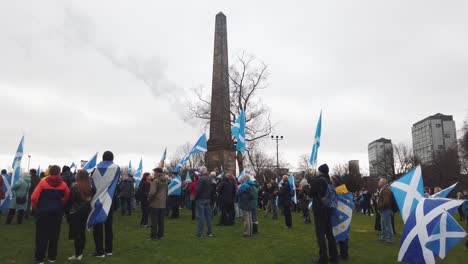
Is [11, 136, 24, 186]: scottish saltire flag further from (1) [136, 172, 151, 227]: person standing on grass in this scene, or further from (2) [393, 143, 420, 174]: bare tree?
(2) [393, 143, 420, 174]: bare tree

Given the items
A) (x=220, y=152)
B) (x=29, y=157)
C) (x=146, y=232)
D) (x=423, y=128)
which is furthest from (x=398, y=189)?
(x=423, y=128)

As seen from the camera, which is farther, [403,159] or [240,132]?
[403,159]

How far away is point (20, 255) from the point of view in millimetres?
8492

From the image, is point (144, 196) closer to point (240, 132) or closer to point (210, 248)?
point (240, 132)

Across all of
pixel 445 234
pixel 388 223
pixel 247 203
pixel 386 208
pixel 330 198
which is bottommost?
pixel 388 223

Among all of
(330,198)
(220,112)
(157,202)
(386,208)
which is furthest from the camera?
(220,112)

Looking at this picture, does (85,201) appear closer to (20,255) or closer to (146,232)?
(20,255)

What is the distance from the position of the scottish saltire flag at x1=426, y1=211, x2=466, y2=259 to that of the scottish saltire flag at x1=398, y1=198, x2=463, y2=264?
0.08 meters

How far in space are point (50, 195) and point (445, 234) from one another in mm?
7364

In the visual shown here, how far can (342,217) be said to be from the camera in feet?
28.5

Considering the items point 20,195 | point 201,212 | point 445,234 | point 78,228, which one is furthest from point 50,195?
point 445,234

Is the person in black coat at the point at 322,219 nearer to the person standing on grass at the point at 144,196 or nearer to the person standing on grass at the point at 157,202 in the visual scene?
the person standing on grass at the point at 157,202

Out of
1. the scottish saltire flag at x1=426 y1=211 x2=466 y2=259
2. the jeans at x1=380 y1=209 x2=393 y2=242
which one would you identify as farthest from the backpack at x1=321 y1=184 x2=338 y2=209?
the jeans at x1=380 y1=209 x2=393 y2=242

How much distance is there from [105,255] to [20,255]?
197 centimetres
